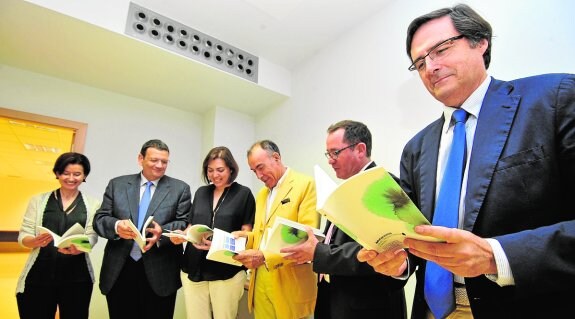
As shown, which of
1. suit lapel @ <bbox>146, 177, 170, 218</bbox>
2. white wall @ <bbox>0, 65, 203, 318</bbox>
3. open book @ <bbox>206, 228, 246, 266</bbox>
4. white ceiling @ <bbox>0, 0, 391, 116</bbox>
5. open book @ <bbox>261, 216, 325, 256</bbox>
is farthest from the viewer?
white wall @ <bbox>0, 65, 203, 318</bbox>

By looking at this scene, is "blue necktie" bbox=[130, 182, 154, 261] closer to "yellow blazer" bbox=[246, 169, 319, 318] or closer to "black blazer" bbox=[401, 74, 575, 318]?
"yellow blazer" bbox=[246, 169, 319, 318]

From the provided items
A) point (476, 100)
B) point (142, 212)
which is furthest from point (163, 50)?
point (476, 100)

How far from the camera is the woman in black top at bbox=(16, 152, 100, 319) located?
174cm

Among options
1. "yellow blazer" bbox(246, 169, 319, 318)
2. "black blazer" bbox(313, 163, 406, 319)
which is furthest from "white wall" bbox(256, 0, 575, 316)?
"black blazer" bbox(313, 163, 406, 319)

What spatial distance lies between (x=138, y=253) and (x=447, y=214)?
1821mm

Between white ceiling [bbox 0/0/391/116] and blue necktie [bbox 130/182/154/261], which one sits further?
white ceiling [bbox 0/0/391/116]

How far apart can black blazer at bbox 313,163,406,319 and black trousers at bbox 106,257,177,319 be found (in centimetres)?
119

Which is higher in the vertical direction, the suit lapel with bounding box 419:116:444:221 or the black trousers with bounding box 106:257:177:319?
the suit lapel with bounding box 419:116:444:221

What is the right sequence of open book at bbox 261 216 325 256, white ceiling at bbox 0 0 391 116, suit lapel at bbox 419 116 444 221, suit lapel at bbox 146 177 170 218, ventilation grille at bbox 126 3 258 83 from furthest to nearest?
ventilation grille at bbox 126 3 258 83, white ceiling at bbox 0 0 391 116, suit lapel at bbox 146 177 170 218, open book at bbox 261 216 325 256, suit lapel at bbox 419 116 444 221

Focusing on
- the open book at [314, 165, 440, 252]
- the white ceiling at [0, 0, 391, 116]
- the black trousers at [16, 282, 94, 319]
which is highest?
the white ceiling at [0, 0, 391, 116]

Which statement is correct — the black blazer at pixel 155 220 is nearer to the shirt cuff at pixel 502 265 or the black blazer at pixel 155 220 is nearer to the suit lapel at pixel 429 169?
the suit lapel at pixel 429 169

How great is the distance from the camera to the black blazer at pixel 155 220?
1.78 m

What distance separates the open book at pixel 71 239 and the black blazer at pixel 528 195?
1907 millimetres

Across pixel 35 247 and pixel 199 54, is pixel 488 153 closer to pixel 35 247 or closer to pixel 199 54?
pixel 35 247
